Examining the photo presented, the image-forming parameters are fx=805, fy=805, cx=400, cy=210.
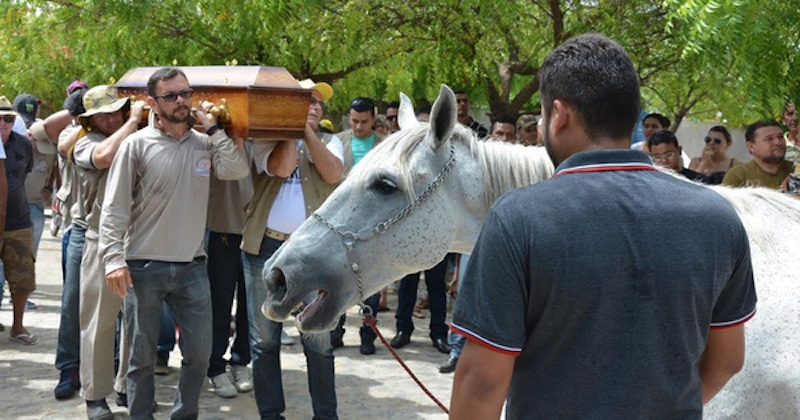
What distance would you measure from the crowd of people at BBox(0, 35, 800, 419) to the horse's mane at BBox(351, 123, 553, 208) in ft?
0.87

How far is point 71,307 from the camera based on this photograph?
6.12 m

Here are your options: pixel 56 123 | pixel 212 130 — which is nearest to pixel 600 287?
pixel 212 130

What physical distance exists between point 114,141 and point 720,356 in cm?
431

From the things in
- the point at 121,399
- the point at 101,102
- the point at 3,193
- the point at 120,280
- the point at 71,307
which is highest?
the point at 101,102

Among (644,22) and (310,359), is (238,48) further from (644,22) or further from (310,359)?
(310,359)

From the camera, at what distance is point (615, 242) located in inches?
69.5

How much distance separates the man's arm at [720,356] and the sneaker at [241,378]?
4941mm

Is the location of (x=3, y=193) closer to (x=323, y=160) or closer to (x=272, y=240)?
(x=272, y=240)

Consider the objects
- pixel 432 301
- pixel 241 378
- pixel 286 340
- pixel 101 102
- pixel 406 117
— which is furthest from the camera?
pixel 432 301

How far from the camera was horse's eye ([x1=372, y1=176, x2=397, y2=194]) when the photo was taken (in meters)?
2.95

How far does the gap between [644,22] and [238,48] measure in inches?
191

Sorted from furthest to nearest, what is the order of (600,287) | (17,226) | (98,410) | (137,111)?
(17,226) → (98,410) → (137,111) → (600,287)

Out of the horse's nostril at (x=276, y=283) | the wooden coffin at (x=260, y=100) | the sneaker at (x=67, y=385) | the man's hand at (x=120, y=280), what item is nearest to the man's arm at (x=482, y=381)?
the horse's nostril at (x=276, y=283)

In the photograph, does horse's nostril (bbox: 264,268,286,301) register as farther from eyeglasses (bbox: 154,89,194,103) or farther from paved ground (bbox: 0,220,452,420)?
paved ground (bbox: 0,220,452,420)
